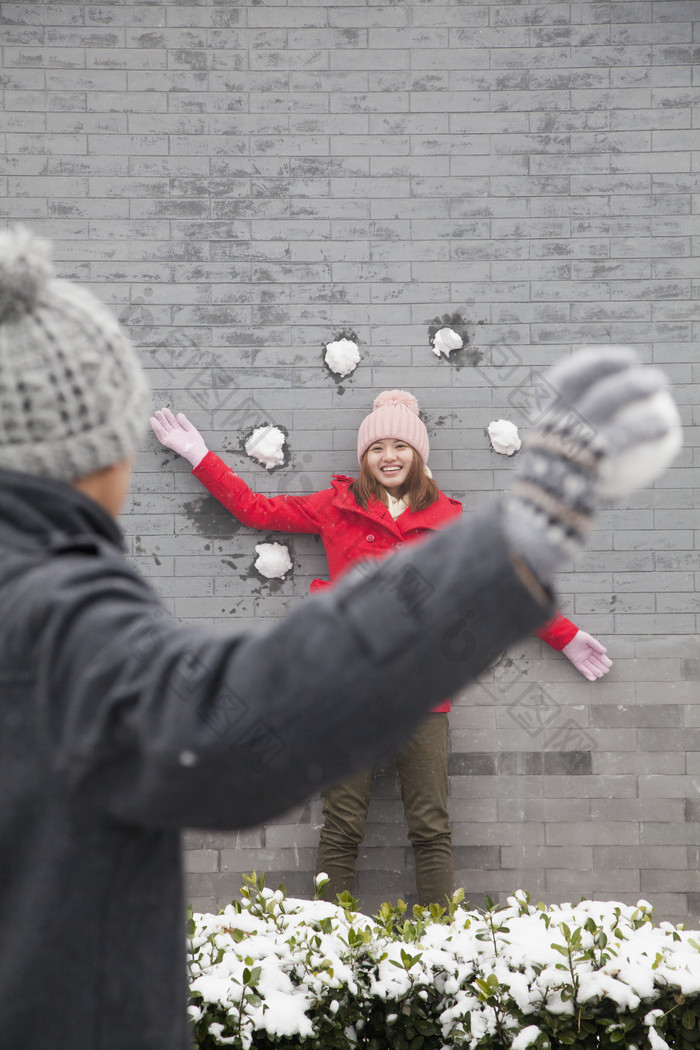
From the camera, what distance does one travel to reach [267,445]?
416cm

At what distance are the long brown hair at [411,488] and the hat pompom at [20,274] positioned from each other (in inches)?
123

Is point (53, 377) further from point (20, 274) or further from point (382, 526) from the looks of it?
point (382, 526)

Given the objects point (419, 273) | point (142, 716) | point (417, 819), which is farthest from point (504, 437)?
point (142, 716)

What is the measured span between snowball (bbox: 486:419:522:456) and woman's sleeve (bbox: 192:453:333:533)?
793 millimetres

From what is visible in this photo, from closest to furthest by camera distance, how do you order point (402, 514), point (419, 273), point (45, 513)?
1. point (45, 513)
2. point (402, 514)
3. point (419, 273)

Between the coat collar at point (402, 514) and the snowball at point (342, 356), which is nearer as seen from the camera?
the coat collar at point (402, 514)

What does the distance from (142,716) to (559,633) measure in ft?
11.9

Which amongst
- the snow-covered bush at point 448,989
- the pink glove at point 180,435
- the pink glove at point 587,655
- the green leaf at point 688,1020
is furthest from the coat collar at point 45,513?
the pink glove at point 587,655

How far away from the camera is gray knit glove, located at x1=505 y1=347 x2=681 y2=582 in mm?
617

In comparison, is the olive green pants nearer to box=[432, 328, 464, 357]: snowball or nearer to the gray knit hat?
box=[432, 328, 464, 357]: snowball

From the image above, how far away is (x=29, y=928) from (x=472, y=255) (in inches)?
154

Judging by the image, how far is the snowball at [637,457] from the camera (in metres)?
0.63

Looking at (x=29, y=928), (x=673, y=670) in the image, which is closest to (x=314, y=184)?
(x=673, y=670)

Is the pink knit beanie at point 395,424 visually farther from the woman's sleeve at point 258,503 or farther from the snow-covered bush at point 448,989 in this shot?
the snow-covered bush at point 448,989
